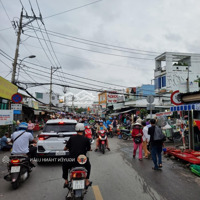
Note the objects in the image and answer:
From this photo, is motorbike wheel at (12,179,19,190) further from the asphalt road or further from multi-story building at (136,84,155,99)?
multi-story building at (136,84,155,99)

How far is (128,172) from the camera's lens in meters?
6.28

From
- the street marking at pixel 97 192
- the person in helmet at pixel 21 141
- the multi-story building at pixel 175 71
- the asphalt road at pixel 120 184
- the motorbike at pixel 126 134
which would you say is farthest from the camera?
the multi-story building at pixel 175 71

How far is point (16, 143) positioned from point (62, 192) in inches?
74.3

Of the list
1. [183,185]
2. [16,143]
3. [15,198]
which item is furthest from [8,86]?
[183,185]

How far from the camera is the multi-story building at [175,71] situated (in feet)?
→ 102

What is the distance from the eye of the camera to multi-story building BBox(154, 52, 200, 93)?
102 ft

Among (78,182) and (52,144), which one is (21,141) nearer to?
(52,144)

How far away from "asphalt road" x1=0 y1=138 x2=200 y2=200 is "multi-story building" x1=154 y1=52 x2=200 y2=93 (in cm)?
2500

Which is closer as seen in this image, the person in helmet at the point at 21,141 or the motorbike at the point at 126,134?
the person in helmet at the point at 21,141

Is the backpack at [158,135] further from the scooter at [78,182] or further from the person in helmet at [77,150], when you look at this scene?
the scooter at [78,182]

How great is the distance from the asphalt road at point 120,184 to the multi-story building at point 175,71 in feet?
82.0

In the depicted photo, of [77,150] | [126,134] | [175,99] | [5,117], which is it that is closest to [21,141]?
[77,150]

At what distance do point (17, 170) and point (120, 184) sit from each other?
2706 mm

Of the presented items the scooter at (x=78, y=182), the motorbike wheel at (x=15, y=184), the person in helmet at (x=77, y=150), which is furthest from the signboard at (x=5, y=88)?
the scooter at (x=78, y=182)
